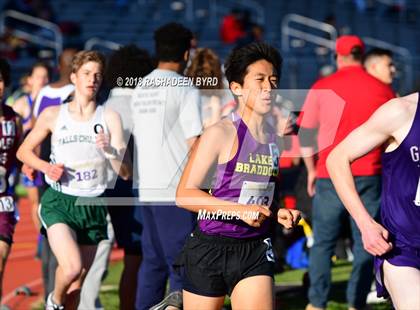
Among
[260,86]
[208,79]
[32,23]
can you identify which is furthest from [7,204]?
[32,23]

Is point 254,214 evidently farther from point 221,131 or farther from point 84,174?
point 84,174

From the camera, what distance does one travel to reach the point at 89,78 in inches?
281

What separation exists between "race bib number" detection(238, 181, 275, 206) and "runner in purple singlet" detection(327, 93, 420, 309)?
44cm

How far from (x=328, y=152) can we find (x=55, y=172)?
2.40 m

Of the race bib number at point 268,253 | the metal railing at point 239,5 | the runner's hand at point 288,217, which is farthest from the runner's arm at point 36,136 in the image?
the metal railing at point 239,5

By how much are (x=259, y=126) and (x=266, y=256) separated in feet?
2.38

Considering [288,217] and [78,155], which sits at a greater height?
[78,155]

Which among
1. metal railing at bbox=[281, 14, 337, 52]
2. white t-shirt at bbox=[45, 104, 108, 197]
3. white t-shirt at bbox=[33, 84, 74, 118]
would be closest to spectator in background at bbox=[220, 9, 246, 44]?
metal railing at bbox=[281, 14, 337, 52]

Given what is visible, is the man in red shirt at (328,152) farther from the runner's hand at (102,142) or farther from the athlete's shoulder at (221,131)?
the athlete's shoulder at (221,131)

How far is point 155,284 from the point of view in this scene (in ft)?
23.7

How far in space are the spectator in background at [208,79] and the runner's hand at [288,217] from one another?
2871mm

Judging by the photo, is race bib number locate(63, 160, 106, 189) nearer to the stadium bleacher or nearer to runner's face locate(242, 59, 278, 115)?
runner's face locate(242, 59, 278, 115)

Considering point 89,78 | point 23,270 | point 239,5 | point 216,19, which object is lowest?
point 23,270

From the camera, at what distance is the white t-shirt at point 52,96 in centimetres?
859
